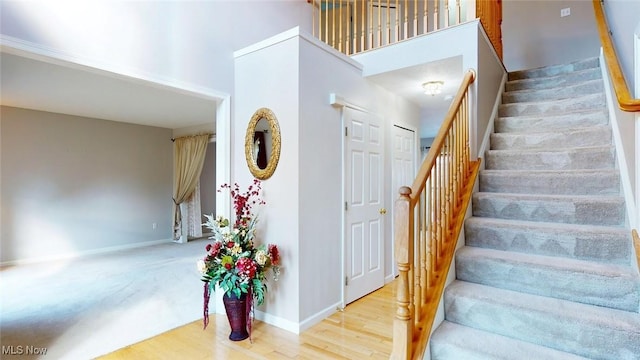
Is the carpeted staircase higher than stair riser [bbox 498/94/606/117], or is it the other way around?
stair riser [bbox 498/94/606/117]

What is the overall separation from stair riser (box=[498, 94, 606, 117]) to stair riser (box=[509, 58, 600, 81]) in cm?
86

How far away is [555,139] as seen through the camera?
9.07ft

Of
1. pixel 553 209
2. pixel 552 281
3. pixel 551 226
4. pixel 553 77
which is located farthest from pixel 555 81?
pixel 552 281

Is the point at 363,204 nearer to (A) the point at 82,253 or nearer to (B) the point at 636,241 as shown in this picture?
(B) the point at 636,241

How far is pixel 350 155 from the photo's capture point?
3.34 metres

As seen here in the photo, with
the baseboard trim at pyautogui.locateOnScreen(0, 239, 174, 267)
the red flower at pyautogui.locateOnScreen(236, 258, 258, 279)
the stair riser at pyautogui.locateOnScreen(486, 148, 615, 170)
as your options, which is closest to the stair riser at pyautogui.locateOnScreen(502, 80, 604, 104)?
the stair riser at pyautogui.locateOnScreen(486, 148, 615, 170)

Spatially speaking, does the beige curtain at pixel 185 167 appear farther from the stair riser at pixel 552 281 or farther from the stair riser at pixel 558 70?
the stair riser at pixel 552 281

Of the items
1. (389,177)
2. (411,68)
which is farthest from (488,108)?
(389,177)

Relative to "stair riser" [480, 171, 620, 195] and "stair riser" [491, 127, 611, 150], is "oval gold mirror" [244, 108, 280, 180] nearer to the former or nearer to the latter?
"stair riser" [480, 171, 620, 195]

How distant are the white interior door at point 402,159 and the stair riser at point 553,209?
1635 mm

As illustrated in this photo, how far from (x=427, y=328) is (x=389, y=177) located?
2.50 meters

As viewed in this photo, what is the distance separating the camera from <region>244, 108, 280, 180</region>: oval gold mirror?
2861mm

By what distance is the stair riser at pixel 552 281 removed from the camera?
5.48 ft

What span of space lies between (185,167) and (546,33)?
6.96 m
